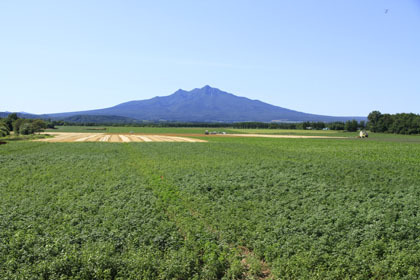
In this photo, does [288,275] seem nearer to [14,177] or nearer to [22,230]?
[22,230]

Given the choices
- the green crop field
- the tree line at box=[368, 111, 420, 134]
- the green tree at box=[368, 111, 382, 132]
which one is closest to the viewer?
the green crop field

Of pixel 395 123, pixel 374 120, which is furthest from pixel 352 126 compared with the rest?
pixel 395 123

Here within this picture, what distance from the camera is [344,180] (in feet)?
82.5

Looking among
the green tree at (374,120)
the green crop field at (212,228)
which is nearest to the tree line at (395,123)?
the green tree at (374,120)

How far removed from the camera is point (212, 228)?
594 inches

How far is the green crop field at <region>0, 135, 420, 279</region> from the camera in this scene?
10.8m

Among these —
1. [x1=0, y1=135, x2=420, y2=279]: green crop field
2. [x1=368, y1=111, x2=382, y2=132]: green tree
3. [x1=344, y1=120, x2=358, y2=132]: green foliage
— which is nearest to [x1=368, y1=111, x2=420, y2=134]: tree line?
[x1=368, y1=111, x2=382, y2=132]: green tree

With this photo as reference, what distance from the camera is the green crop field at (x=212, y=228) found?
10.8m

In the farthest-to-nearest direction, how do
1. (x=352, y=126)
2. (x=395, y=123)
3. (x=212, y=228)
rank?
(x=352, y=126) → (x=395, y=123) → (x=212, y=228)

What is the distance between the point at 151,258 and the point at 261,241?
15.4 ft

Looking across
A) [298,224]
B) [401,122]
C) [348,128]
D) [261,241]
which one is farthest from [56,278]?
[348,128]

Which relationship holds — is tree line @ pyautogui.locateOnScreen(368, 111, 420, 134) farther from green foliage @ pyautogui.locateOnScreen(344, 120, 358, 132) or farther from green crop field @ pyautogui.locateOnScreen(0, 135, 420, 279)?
green crop field @ pyautogui.locateOnScreen(0, 135, 420, 279)

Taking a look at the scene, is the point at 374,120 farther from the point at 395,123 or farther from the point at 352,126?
the point at 395,123

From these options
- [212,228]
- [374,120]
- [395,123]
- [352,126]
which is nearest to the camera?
[212,228]
